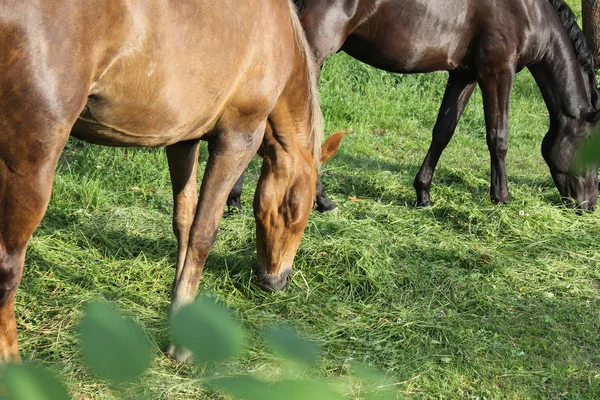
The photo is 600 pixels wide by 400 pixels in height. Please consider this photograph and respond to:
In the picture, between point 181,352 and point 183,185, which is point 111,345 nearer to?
point 181,352

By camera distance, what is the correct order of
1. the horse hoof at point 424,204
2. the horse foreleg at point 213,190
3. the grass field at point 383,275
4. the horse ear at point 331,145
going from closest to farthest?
1. the horse foreleg at point 213,190
2. the grass field at point 383,275
3. the horse ear at point 331,145
4. the horse hoof at point 424,204

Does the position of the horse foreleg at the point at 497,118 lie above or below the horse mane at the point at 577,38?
below

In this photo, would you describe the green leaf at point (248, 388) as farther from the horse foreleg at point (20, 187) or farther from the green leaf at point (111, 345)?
the horse foreleg at point (20, 187)

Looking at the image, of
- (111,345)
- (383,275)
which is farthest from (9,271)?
(383,275)

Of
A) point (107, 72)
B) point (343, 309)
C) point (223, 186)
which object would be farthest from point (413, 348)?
point (107, 72)

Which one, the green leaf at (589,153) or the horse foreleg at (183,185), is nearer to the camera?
the green leaf at (589,153)

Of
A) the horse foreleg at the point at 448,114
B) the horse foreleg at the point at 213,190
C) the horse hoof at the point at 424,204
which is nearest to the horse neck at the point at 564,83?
the horse foreleg at the point at 448,114

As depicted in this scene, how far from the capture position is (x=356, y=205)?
5.64 meters

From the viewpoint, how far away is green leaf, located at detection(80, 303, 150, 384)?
21.8 inches

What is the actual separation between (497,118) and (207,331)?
219 inches

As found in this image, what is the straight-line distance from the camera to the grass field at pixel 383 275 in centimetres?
338

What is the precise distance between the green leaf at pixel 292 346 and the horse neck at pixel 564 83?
5.72m

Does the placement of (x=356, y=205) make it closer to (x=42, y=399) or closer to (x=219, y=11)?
(x=219, y=11)

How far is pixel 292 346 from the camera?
2.01 ft
